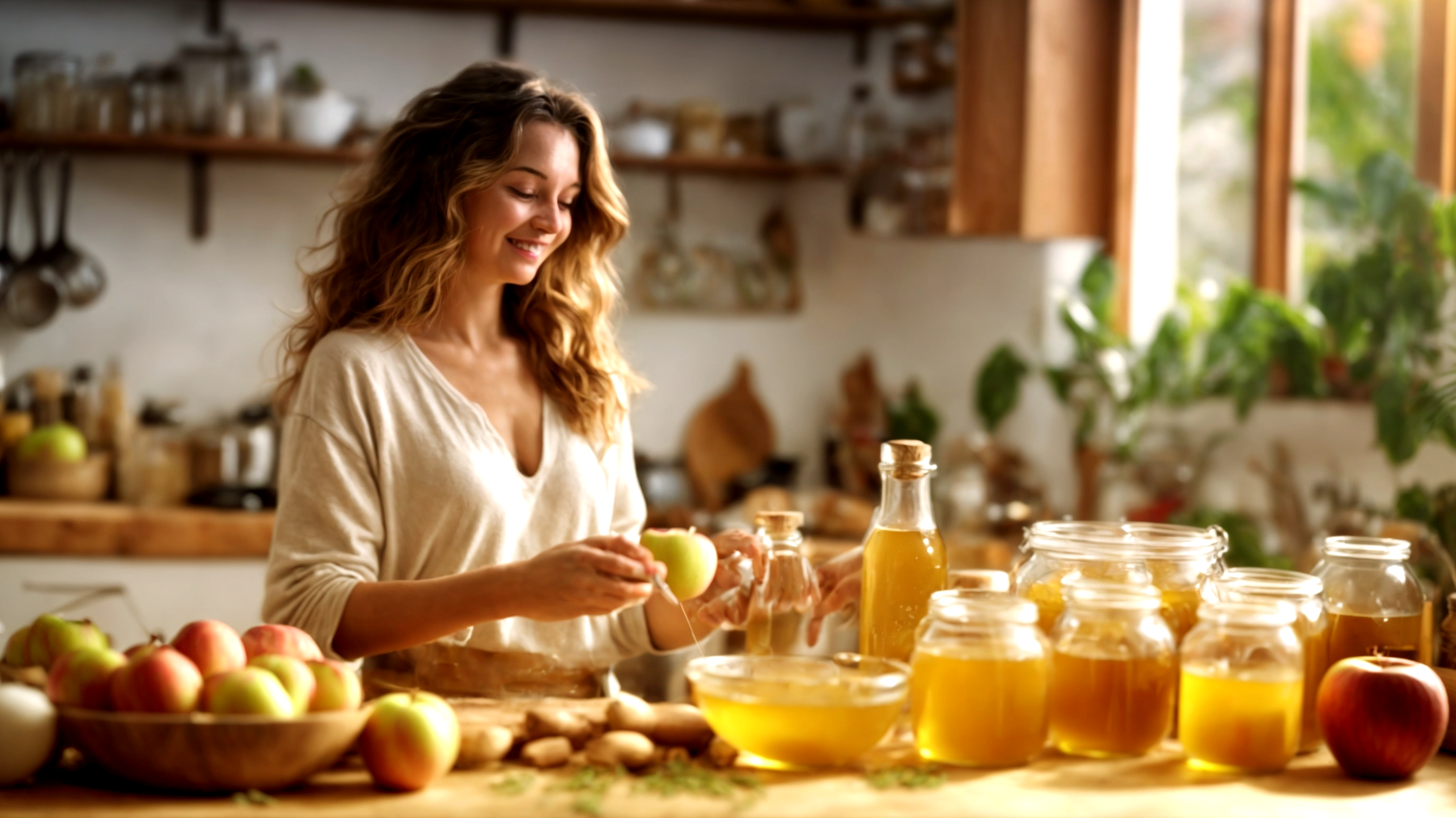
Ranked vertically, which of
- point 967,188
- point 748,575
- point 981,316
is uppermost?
point 967,188

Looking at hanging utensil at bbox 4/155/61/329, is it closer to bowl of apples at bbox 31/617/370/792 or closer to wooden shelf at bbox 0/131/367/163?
wooden shelf at bbox 0/131/367/163

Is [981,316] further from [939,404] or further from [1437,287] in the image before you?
[1437,287]

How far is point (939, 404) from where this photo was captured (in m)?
4.21

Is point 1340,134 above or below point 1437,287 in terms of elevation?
above

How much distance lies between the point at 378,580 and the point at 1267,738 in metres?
1.04

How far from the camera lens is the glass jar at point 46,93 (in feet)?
12.3

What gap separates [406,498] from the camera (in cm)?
182

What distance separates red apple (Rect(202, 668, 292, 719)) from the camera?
122 cm

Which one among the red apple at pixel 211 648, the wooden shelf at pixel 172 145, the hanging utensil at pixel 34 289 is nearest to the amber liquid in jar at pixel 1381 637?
the red apple at pixel 211 648

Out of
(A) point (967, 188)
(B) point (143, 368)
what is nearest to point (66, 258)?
(B) point (143, 368)

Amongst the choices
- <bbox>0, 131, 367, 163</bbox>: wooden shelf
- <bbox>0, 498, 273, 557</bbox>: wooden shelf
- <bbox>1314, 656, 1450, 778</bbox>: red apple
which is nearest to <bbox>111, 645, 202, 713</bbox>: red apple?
<bbox>1314, 656, 1450, 778</bbox>: red apple

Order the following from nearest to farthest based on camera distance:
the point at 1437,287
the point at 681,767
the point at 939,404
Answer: the point at 681,767 < the point at 1437,287 < the point at 939,404

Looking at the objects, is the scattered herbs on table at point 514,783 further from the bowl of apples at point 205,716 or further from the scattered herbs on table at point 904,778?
the scattered herbs on table at point 904,778

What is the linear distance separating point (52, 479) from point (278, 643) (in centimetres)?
259
